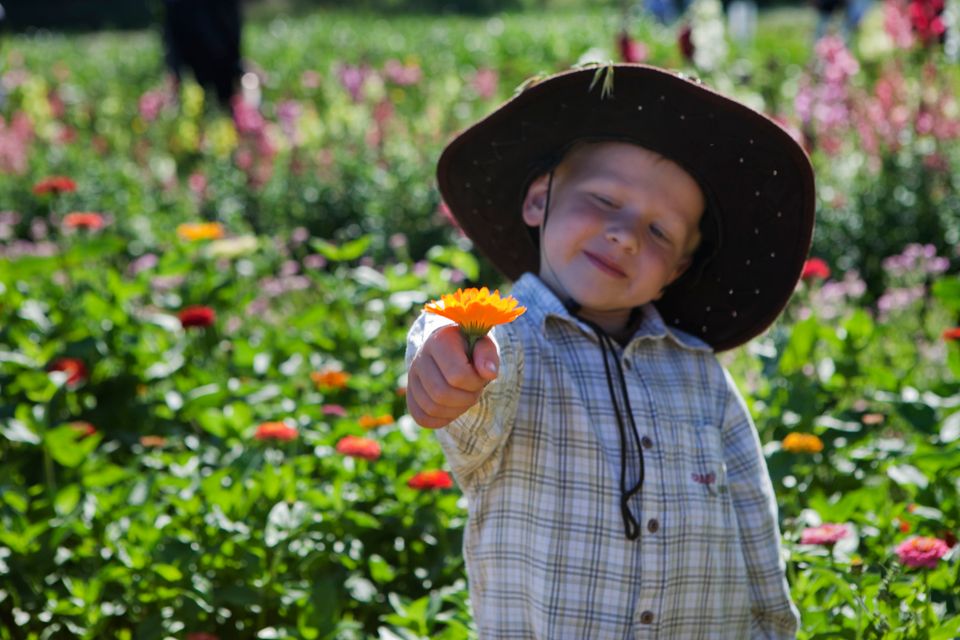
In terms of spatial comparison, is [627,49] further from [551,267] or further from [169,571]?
[169,571]

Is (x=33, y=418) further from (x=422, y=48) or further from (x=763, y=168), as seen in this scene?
(x=422, y=48)

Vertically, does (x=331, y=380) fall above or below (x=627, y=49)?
below

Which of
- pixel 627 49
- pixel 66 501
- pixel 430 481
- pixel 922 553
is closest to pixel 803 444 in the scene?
pixel 922 553

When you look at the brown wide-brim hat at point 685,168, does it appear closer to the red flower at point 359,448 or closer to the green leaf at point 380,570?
the red flower at point 359,448

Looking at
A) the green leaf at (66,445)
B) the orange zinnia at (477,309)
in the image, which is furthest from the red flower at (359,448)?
the orange zinnia at (477,309)

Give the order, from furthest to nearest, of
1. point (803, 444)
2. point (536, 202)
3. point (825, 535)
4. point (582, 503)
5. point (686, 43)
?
point (686, 43) → point (803, 444) → point (536, 202) → point (825, 535) → point (582, 503)

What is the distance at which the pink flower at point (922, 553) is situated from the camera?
2037mm

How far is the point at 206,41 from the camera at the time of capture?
11078 mm

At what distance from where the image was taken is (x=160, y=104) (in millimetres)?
8555

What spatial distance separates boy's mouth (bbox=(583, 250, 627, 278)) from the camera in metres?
2.08

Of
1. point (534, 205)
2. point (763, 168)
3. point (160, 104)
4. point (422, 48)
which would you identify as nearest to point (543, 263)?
point (534, 205)

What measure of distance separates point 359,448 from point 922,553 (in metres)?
1.07

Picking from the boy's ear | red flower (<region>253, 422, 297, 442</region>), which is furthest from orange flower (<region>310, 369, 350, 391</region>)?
the boy's ear

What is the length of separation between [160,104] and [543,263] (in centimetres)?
683
